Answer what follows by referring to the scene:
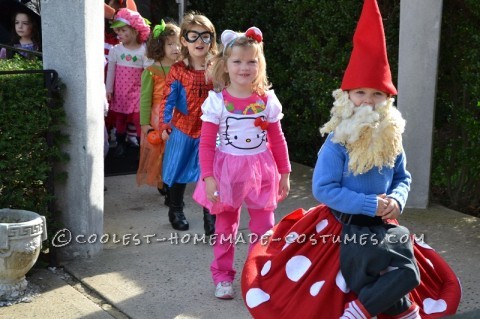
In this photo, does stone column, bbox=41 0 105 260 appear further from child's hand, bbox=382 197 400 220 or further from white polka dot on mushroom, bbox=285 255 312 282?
child's hand, bbox=382 197 400 220

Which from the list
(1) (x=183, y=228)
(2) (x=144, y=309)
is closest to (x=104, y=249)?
(1) (x=183, y=228)

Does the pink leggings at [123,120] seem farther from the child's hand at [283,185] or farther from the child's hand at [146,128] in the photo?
the child's hand at [283,185]

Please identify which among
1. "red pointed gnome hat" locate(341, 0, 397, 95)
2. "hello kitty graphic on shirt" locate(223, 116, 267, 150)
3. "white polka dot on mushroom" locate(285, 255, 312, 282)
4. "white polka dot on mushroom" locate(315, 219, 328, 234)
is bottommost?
"white polka dot on mushroom" locate(285, 255, 312, 282)

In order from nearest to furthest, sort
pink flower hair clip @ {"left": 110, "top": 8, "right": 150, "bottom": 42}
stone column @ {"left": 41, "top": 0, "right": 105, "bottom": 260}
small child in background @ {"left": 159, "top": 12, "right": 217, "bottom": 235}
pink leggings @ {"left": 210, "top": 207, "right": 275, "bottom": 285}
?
pink leggings @ {"left": 210, "top": 207, "right": 275, "bottom": 285} → stone column @ {"left": 41, "top": 0, "right": 105, "bottom": 260} → small child in background @ {"left": 159, "top": 12, "right": 217, "bottom": 235} → pink flower hair clip @ {"left": 110, "top": 8, "right": 150, "bottom": 42}

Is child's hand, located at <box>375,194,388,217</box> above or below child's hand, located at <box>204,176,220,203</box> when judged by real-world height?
above

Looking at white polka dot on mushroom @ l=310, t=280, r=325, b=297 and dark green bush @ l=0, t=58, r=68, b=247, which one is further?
dark green bush @ l=0, t=58, r=68, b=247

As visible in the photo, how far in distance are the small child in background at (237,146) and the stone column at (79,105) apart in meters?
0.87

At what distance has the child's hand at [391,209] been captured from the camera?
3744 millimetres

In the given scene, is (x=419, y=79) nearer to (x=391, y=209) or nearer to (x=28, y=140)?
(x=391, y=209)

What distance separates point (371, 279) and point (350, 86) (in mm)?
946

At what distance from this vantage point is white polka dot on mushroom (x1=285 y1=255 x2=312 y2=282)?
389 centimetres

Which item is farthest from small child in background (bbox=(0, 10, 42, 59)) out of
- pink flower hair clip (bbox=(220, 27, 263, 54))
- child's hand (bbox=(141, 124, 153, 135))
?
pink flower hair clip (bbox=(220, 27, 263, 54))

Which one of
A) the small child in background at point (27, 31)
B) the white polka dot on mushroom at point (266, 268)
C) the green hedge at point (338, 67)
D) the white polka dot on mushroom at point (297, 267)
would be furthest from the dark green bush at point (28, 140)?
the green hedge at point (338, 67)

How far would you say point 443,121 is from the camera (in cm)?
657
